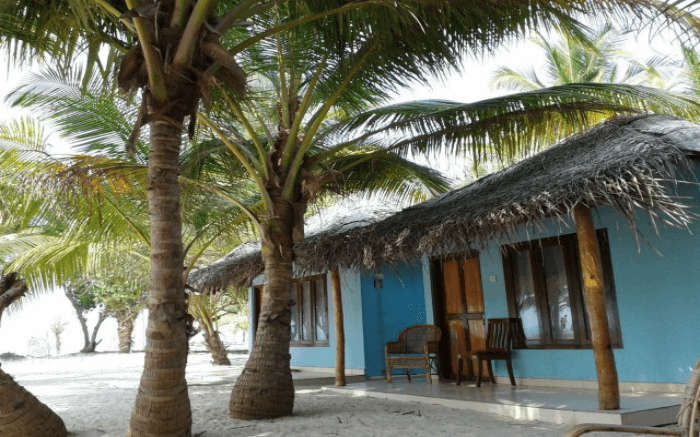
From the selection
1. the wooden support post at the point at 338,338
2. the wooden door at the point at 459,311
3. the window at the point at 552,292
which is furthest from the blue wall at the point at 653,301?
the wooden support post at the point at 338,338

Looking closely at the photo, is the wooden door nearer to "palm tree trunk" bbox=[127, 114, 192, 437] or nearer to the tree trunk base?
the tree trunk base

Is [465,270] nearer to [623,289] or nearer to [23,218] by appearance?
[623,289]

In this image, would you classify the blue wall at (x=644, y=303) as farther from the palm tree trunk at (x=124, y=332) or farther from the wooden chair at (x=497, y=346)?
the palm tree trunk at (x=124, y=332)

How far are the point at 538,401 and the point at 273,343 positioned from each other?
309 centimetres

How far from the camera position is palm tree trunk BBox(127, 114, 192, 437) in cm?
461

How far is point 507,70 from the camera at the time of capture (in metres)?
20.0

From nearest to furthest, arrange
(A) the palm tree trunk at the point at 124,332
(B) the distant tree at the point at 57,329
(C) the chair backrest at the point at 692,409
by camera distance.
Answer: (C) the chair backrest at the point at 692,409 < (A) the palm tree trunk at the point at 124,332 < (B) the distant tree at the point at 57,329

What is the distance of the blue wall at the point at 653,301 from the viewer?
619cm

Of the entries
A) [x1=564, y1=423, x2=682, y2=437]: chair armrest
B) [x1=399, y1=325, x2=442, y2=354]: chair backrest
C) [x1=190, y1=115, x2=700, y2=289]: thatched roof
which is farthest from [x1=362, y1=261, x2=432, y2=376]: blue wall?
[x1=564, y1=423, x2=682, y2=437]: chair armrest

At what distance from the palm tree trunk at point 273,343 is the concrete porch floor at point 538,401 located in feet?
6.77

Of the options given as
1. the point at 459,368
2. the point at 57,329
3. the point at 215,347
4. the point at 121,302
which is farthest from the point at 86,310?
the point at 459,368

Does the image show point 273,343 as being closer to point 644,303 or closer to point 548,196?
point 548,196

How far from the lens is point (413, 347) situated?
9195 mm

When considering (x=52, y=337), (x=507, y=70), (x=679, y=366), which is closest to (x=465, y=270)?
(x=679, y=366)
